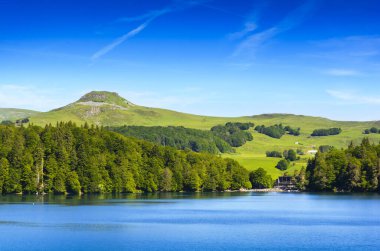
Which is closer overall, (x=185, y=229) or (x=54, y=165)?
(x=185, y=229)

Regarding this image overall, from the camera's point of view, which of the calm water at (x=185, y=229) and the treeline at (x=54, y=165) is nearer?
the calm water at (x=185, y=229)

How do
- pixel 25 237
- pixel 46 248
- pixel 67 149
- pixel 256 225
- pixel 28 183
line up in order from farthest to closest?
1. pixel 67 149
2. pixel 28 183
3. pixel 256 225
4. pixel 25 237
5. pixel 46 248

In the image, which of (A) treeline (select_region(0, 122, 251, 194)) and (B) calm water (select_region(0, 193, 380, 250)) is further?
(A) treeline (select_region(0, 122, 251, 194))

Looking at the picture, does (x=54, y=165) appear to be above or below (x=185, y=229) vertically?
above

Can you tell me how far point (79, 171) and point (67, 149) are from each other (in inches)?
391

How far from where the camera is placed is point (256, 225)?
86.2 meters

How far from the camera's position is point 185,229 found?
265 ft

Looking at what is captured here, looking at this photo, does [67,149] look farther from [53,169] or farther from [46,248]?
[46,248]

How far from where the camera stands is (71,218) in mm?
94688

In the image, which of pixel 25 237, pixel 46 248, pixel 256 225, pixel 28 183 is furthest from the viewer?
pixel 28 183

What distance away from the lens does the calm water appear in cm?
6619

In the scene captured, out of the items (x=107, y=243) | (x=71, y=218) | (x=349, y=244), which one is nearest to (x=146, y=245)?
(x=107, y=243)

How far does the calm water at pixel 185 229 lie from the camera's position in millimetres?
66188

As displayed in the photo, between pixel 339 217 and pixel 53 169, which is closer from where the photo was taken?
pixel 339 217
